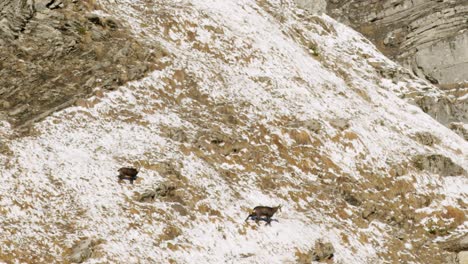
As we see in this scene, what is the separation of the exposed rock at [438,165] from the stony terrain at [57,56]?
16520 mm

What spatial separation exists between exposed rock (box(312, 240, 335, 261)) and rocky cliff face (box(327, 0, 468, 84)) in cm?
3498

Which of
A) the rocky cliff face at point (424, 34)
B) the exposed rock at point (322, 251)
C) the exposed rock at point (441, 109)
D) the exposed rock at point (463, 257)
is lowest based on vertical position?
the exposed rock at point (322, 251)

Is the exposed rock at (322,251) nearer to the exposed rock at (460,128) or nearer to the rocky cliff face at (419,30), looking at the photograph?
the exposed rock at (460,128)

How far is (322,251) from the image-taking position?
69.2ft

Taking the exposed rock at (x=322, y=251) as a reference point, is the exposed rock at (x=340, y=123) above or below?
above

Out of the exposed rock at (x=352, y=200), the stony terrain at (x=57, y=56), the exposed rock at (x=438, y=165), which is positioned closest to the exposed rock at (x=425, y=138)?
the exposed rock at (x=438, y=165)

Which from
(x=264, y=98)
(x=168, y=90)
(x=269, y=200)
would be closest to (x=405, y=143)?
(x=264, y=98)

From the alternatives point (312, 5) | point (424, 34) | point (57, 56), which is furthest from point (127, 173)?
point (424, 34)

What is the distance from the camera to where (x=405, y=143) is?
31.3 meters

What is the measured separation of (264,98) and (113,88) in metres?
9.21

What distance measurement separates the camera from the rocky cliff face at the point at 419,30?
5159 cm

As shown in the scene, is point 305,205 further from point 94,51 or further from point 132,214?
point 94,51

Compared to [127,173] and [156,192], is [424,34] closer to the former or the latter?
[156,192]

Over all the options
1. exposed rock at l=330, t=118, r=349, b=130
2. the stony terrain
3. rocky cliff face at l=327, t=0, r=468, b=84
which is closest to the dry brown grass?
exposed rock at l=330, t=118, r=349, b=130
